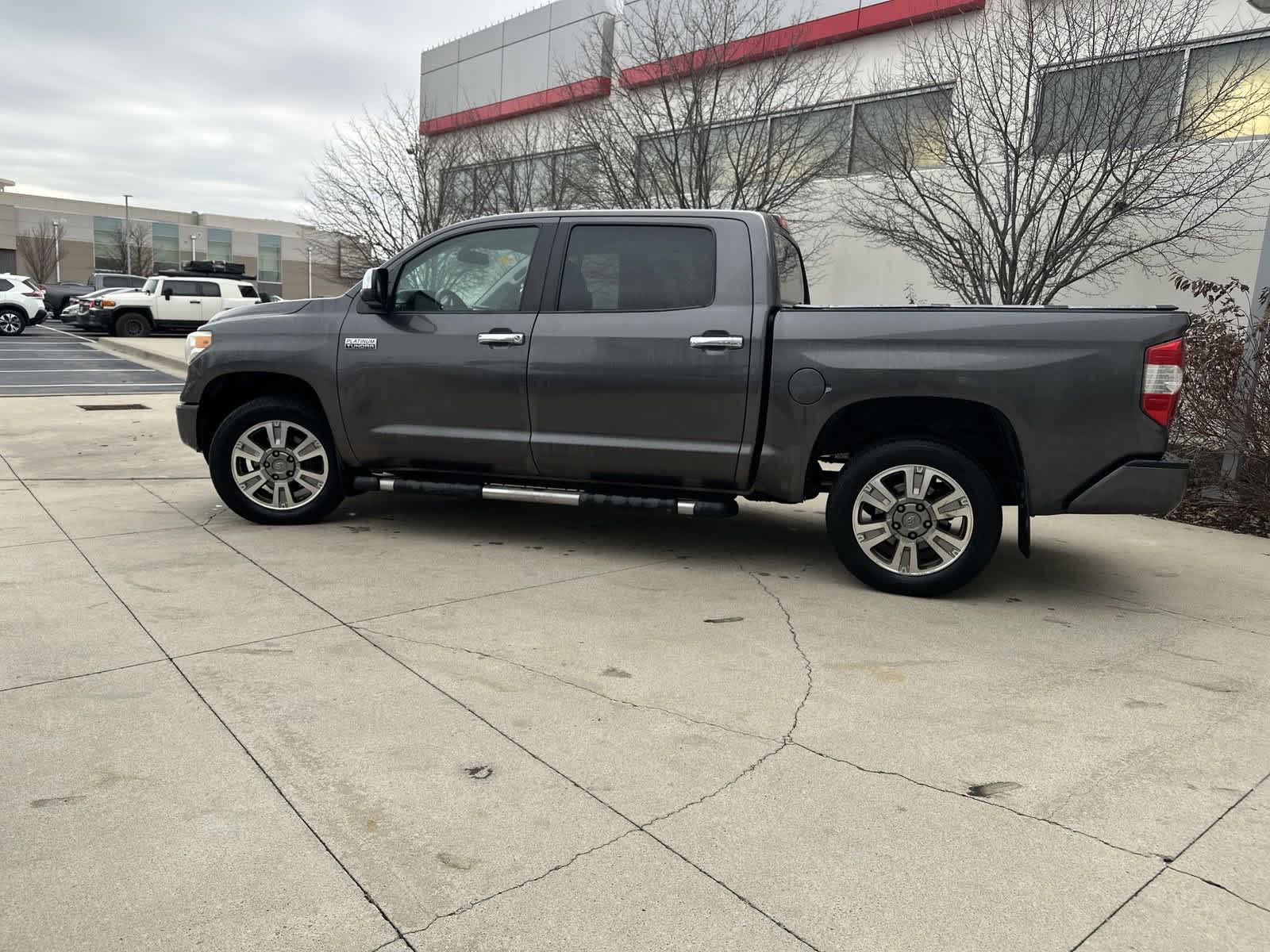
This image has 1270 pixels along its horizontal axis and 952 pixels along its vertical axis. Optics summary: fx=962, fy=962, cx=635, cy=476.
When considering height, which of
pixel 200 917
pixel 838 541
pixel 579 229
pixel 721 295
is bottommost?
pixel 200 917

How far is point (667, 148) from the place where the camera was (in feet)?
45.4

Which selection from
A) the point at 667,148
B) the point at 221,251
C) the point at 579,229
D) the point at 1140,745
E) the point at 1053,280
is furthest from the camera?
the point at 221,251

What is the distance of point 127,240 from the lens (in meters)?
70.2

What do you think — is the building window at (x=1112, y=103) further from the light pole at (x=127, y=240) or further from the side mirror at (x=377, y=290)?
the light pole at (x=127, y=240)

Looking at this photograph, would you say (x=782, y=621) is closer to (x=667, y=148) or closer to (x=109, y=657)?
(x=109, y=657)

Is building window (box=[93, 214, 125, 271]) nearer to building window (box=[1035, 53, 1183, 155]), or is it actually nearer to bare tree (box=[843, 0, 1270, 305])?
bare tree (box=[843, 0, 1270, 305])

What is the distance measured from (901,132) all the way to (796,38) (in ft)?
8.52

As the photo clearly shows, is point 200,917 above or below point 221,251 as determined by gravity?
below

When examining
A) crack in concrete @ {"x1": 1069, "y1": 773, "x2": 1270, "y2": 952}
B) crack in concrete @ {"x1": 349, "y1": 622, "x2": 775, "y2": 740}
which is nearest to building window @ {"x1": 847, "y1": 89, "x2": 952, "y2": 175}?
crack in concrete @ {"x1": 349, "y1": 622, "x2": 775, "y2": 740}

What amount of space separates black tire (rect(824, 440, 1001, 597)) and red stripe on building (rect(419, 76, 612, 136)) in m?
13.1

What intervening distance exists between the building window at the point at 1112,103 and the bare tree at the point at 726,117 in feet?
11.9

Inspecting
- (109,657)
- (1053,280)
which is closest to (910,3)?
(1053,280)

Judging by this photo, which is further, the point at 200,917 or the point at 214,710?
the point at 214,710

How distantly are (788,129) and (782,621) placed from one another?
10.8 meters
